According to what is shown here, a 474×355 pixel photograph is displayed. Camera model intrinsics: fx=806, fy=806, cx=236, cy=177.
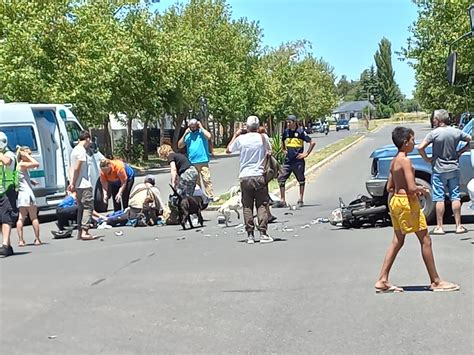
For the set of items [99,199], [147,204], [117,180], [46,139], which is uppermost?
→ [46,139]

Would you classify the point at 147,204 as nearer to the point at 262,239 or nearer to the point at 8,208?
the point at 262,239

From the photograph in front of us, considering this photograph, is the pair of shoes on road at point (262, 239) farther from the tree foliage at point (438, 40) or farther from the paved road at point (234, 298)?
the tree foliage at point (438, 40)

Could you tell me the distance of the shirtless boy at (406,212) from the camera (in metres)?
7.81

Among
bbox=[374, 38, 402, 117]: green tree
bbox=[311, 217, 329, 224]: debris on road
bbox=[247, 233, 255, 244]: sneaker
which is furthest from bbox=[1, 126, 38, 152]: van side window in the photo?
bbox=[374, 38, 402, 117]: green tree

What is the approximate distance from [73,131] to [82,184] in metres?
5.90

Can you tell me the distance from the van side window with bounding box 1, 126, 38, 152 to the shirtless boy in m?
11.3

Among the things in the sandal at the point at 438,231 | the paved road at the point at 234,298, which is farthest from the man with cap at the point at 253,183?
the sandal at the point at 438,231

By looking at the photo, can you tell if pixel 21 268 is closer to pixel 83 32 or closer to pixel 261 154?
pixel 261 154

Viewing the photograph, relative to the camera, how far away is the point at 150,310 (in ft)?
25.6

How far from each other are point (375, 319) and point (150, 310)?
2.18m

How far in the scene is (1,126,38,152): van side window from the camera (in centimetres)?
1733

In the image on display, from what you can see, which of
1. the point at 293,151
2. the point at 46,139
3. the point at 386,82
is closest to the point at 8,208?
the point at 293,151

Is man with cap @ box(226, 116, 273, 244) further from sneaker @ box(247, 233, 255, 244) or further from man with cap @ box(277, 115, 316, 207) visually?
man with cap @ box(277, 115, 316, 207)

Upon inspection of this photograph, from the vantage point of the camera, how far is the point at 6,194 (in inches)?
458
